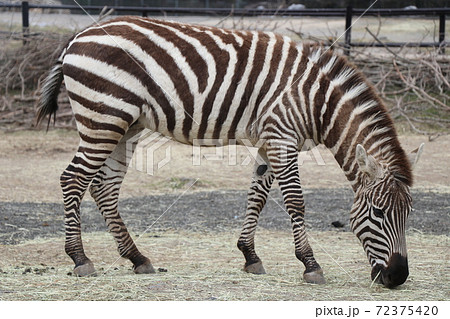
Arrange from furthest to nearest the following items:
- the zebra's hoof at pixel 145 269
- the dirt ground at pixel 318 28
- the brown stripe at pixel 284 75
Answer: the dirt ground at pixel 318 28 < the zebra's hoof at pixel 145 269 < the brown stripe at pixel 284 75

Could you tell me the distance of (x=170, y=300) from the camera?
15.1 ft

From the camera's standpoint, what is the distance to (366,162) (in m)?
4.92

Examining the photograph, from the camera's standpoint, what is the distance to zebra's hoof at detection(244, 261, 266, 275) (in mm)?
5625

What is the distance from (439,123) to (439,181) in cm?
349

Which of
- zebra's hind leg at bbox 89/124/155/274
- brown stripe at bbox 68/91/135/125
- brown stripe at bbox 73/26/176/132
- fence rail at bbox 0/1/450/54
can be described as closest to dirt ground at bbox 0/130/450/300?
zebra's hind leg at bbox 89/124/155/274

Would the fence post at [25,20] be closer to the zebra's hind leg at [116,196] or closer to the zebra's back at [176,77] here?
the zebra's hind leg at [116,196]

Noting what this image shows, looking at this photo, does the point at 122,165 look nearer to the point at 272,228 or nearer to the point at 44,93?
the point at 44,93

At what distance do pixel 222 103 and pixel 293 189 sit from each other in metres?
1.02

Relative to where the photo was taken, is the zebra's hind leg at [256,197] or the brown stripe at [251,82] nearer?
the brown stripe at [251,82]

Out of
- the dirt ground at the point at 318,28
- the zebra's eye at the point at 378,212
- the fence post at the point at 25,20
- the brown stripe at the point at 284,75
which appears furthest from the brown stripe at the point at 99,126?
the fence post at the point at 25,20

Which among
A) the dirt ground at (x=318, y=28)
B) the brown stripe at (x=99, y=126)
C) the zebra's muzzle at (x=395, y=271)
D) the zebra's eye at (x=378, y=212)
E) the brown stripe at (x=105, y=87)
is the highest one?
the dirt ground at (x=318, y=28)

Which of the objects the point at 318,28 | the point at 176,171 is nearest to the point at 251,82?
the point at 176,171

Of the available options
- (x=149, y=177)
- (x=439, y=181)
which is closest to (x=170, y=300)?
(x=149, y=177)

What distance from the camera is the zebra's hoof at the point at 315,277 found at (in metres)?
5.23
